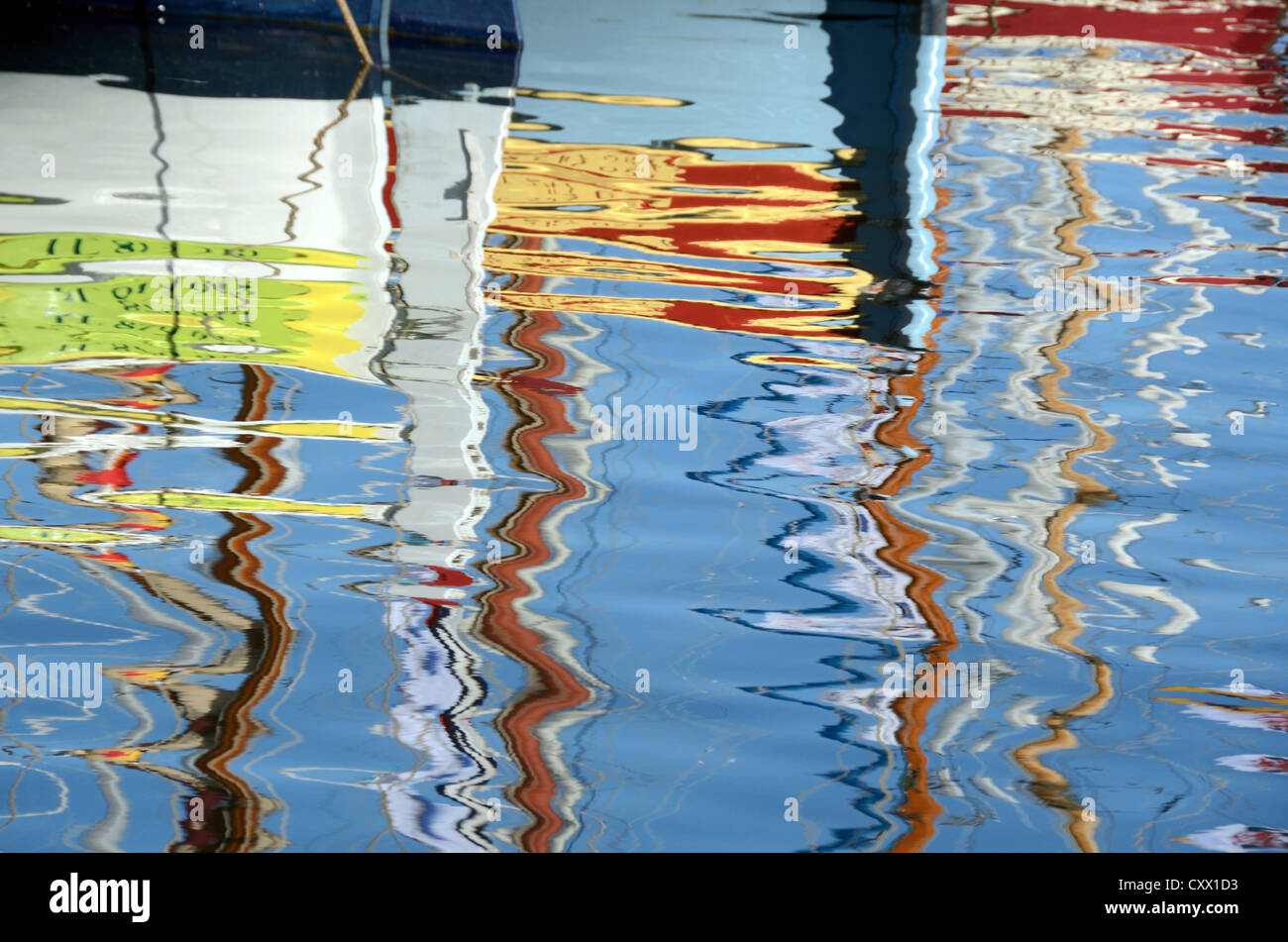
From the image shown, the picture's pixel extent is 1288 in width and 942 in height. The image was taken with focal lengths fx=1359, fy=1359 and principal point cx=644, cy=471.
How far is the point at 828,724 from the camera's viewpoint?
2637mm

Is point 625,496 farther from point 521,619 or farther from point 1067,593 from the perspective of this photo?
point 1067,593

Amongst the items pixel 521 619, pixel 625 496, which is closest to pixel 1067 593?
pixel 625 496

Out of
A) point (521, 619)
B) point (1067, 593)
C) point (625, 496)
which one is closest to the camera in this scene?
point (521, 619)

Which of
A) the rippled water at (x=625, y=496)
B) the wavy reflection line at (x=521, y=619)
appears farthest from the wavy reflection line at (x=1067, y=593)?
the wavy reflection line at (x=521, y=619)

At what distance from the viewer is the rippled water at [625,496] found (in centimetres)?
246

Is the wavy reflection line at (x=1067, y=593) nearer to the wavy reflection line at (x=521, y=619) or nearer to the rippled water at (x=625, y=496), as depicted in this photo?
the rippled water at (x=625, y=496)

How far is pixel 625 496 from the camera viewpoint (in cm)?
346

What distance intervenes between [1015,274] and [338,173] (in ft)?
9.76

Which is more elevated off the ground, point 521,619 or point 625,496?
point 625,496

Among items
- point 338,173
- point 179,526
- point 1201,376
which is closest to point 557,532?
point 179,526

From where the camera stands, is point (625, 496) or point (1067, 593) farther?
point (625, 496)
